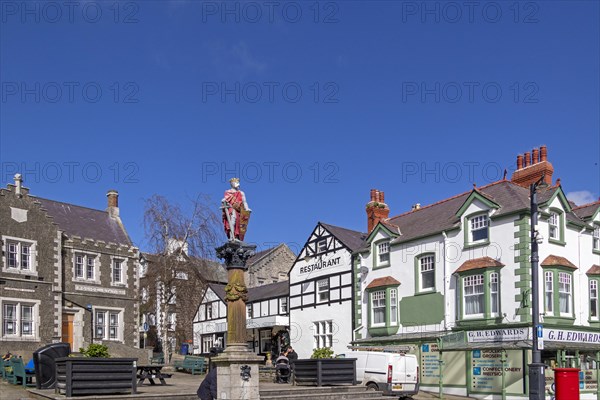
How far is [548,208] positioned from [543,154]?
3555mm

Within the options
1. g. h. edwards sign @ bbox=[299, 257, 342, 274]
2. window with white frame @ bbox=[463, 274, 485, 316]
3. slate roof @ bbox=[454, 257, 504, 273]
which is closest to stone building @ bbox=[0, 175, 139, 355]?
g. h. edwards sign @ bbox=[299, 257, 342, 274]

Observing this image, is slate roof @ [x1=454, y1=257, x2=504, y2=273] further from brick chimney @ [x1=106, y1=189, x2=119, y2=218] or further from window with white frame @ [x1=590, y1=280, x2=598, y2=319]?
brick chimney @ [x1=106, y1=189, x2=119, y2=218]

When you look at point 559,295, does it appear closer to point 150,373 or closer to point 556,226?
point 556,226

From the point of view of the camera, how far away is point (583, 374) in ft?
101

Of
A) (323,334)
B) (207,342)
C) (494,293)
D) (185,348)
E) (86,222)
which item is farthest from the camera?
(207,342)

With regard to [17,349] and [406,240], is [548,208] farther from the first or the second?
[17,349]

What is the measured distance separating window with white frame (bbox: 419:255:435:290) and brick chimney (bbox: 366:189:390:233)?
6151mm

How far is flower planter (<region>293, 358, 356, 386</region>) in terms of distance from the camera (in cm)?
2438

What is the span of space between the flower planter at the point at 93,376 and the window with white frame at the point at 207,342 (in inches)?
1419

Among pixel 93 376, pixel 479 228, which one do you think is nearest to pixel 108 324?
pixel 479 228

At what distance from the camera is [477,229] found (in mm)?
32812

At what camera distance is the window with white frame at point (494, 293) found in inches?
1222

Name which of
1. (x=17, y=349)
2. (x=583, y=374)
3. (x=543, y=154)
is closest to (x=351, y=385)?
(x=583, y=374)

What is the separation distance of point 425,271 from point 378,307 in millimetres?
3875
